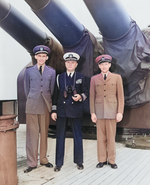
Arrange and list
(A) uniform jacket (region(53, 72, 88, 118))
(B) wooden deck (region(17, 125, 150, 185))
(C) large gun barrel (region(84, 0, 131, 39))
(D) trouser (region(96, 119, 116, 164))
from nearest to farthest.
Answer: (B) wooden deck (region(17, 125, 150, 185)) < (A) uniform jacket (region(53, 72, 88, 118)) < (D) trouser (region(96, 119, 116, 164)) < (C) large gun barrel (region(84, 0, 131, 39))

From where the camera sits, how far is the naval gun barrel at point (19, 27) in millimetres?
2910

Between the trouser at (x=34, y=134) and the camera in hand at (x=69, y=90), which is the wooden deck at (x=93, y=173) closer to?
the trouser at (x=34, y=134)

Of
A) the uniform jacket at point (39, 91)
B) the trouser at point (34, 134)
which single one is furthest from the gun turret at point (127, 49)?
the trouser at point (34, 134)

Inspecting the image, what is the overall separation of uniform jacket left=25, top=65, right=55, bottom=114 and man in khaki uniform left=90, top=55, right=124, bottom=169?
1.77ft

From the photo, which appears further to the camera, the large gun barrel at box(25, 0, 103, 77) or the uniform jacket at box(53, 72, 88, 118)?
the large gun barrel at box(25, 0, 103, 77)

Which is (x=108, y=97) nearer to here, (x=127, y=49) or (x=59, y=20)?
(x=127, y=49)

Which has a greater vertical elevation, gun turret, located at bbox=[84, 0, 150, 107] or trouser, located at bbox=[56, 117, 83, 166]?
gun turret, located at bbox=[84, 0, 150, 107]

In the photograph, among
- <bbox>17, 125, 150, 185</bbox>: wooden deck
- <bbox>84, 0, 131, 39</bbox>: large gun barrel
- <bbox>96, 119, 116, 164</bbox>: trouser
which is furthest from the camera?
<bbox>84, 0, 131, 39</bbox>: large gun barrel

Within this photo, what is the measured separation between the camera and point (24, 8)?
3.17 meters

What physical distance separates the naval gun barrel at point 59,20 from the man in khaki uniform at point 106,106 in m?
0.76

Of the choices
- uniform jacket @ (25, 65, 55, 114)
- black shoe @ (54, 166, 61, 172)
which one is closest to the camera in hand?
uniform jacket @ (25, 65, 55, 114)

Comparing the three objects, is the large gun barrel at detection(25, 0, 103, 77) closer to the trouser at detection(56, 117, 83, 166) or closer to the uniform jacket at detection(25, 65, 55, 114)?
the uniform jacket at detection(25, 65, 55, 114)

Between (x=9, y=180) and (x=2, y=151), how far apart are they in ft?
0.95

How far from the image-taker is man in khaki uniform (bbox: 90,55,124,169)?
2.70m
